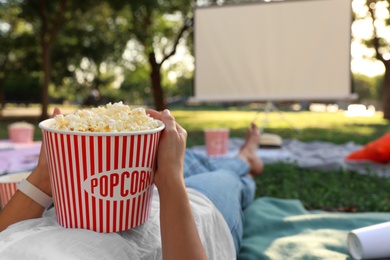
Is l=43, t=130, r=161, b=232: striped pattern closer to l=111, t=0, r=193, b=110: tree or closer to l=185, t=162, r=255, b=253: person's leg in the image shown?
l=185, t=162, r=255, b=253: person's leg

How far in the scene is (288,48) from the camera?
17.2ft

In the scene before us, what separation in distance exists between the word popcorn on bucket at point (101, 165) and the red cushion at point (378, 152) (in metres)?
2.81

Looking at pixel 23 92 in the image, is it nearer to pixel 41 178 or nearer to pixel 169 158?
pixel 41 178

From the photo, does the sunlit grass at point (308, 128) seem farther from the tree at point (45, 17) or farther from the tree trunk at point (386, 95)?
the tree at point (45, 17)

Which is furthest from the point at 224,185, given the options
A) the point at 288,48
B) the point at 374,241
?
the point at 288,48

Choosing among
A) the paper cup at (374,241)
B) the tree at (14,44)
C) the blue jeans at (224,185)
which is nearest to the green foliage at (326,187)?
the blue jeans at (224,185)

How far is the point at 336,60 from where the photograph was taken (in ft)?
17.1

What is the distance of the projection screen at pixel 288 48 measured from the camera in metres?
5.19

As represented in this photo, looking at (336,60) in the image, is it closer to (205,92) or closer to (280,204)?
(205,92)

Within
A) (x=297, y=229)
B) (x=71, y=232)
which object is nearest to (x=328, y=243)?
(x=297, y=229)

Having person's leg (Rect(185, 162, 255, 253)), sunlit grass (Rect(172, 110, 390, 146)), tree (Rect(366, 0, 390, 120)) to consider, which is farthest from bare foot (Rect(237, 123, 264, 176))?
tree (Rect(366, 0, 390, 120))

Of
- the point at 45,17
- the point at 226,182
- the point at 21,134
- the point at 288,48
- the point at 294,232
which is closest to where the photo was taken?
the point at 226,182

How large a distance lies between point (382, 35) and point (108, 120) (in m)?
13.3

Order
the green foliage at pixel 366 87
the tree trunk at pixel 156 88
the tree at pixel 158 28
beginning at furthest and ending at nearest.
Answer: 1. the green foliage at pixel 366 87
2. the tree trunk at pixel 156 88
3. the tree at pixel 158 28
